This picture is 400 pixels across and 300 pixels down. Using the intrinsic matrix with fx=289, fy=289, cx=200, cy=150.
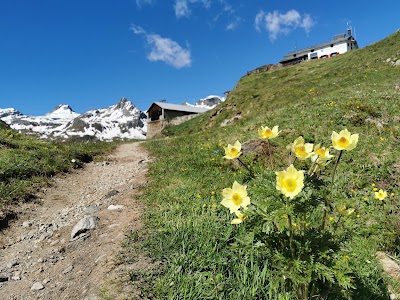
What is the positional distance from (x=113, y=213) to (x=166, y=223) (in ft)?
6.04

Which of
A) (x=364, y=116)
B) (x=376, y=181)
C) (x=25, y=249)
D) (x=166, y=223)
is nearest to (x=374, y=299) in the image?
(x=166, y=223)

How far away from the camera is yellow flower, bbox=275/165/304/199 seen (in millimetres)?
2879

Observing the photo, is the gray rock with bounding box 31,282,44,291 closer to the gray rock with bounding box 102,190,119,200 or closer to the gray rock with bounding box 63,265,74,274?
the gray rock with bounding box 63,265,74,274

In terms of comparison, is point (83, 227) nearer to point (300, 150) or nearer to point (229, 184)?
point (229, 184)

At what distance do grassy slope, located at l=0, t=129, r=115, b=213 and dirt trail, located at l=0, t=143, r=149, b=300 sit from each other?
49 cm

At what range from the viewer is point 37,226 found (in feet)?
23.6

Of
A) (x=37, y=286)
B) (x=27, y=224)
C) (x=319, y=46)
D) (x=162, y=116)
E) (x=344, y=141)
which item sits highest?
(x=319, y=46)

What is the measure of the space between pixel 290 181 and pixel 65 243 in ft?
16.8

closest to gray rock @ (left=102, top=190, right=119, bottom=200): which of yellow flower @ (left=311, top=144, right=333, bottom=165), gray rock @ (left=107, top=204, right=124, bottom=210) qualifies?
gray rock @ (left=107, top=204, right=124, bottom=210)

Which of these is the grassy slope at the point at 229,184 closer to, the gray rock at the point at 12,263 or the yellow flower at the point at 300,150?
the yellow flower at the point at 300,150

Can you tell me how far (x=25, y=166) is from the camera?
10.2m

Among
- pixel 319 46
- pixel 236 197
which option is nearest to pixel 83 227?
pixel 236 197

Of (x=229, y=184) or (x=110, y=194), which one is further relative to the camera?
(x=110, y=194)

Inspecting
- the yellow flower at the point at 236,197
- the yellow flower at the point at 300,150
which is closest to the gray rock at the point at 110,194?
the yellow flower at the point at 236,197
